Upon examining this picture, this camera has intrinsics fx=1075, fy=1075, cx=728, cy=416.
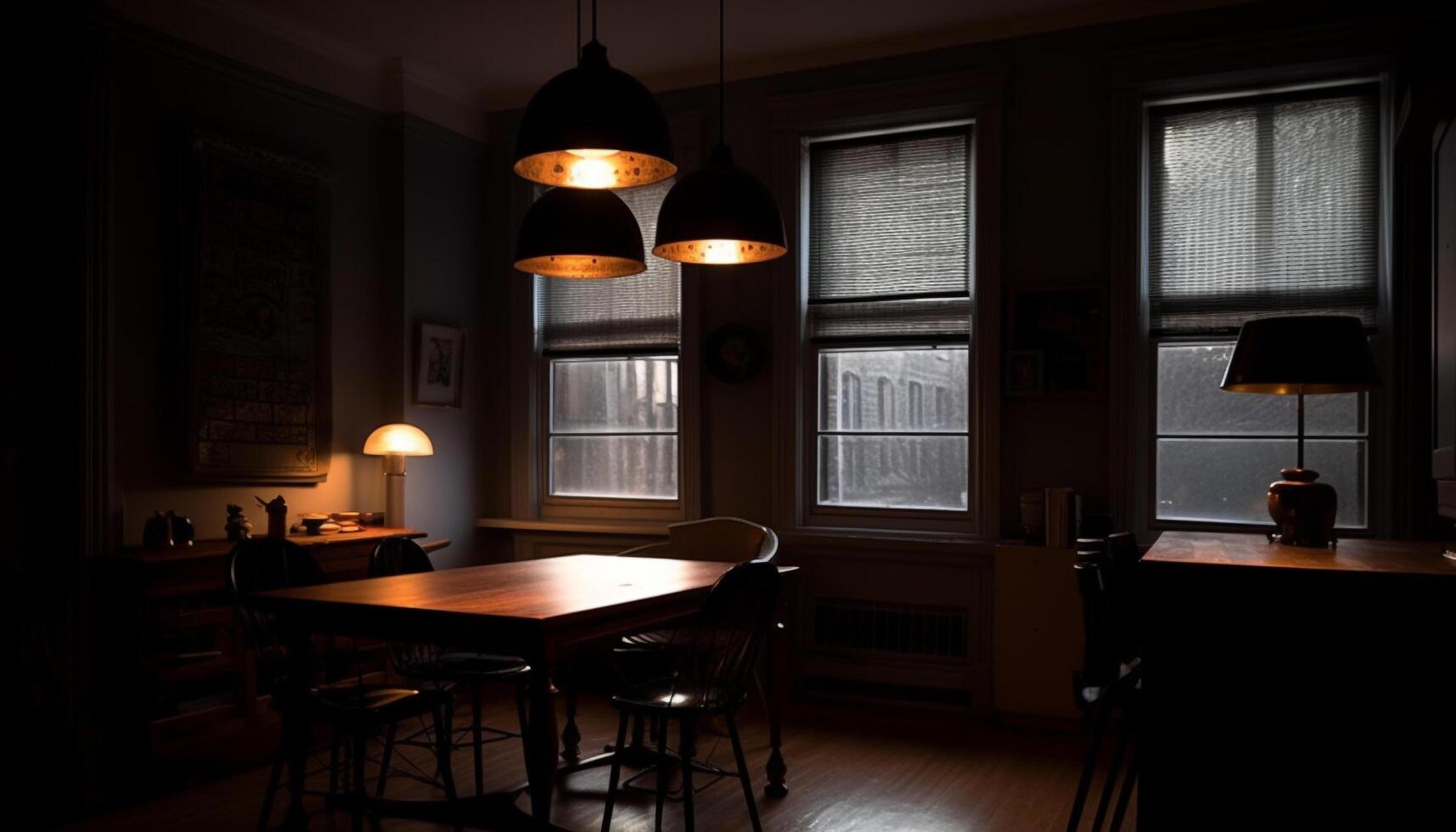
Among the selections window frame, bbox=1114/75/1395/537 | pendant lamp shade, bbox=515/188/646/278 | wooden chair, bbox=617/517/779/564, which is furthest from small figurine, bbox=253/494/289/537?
window frame, bbox=1114/75/1395/537

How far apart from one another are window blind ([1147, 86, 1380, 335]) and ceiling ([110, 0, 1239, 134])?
A: 0.59m

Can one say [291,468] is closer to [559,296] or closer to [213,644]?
[213,644]

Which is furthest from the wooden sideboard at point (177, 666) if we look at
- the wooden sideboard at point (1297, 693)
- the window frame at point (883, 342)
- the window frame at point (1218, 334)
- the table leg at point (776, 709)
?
the window frame at point (1218, 334)

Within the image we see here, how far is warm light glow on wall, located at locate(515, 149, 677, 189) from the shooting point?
306 cm

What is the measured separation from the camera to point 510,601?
3148 mm

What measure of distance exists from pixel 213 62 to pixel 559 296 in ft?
6.91

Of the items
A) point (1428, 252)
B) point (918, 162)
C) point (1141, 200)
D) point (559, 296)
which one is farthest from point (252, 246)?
point (1428, 252)

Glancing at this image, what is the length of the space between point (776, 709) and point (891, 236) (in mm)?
2450

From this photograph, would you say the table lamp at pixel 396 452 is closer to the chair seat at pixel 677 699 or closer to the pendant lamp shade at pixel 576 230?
the pendant lamp shade at pixel 576 230

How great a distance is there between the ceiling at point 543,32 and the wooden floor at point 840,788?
3.16 meters

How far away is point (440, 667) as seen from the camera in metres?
3.82

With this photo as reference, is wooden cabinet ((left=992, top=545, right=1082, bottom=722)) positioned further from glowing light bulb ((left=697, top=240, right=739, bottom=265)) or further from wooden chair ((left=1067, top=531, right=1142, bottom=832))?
glowing light bulb ((left=697, top=240, right=739, bottom=265))

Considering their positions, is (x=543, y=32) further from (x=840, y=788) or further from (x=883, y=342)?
(x=840, y=788)

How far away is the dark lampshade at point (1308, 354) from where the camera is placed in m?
2.93
